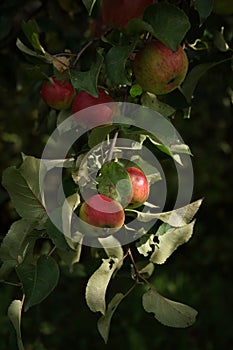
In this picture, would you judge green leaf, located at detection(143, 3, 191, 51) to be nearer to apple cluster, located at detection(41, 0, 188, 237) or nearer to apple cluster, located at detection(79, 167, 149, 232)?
apple cluster, located at detection(41, 0, 188, 237)

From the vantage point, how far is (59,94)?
106 cm

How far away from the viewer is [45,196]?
0.98 metres

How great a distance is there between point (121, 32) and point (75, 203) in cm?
25

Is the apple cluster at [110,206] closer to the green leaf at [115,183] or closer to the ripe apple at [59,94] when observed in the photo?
the green leaf at [115,183]

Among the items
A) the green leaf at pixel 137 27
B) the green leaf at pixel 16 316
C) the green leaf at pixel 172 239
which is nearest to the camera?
the green leaf at pixel 137 27

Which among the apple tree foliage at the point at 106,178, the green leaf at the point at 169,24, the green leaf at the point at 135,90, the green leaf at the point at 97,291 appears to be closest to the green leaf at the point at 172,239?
the apple tree foliage at the point at 106,178

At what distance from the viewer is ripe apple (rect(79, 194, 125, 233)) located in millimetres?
899

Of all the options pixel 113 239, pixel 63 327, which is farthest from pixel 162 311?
pixel 63 327

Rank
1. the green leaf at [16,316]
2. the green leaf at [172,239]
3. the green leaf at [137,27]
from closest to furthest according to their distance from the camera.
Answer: the green leaf at [137,27] < the green leaf at [16,316] < the green leaf at [172,239]

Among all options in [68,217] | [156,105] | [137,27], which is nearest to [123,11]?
[137,27]

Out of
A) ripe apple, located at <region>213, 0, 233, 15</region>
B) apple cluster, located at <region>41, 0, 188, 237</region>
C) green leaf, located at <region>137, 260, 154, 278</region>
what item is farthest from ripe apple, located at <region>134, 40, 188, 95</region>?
green leaf, located at <region>137, 260, 154, 278</region>

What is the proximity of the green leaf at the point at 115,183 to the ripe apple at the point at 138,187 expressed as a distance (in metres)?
0.02

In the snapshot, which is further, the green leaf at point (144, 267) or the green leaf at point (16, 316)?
the green leaf at point (144, 267)

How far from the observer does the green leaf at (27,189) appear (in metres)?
0.92
